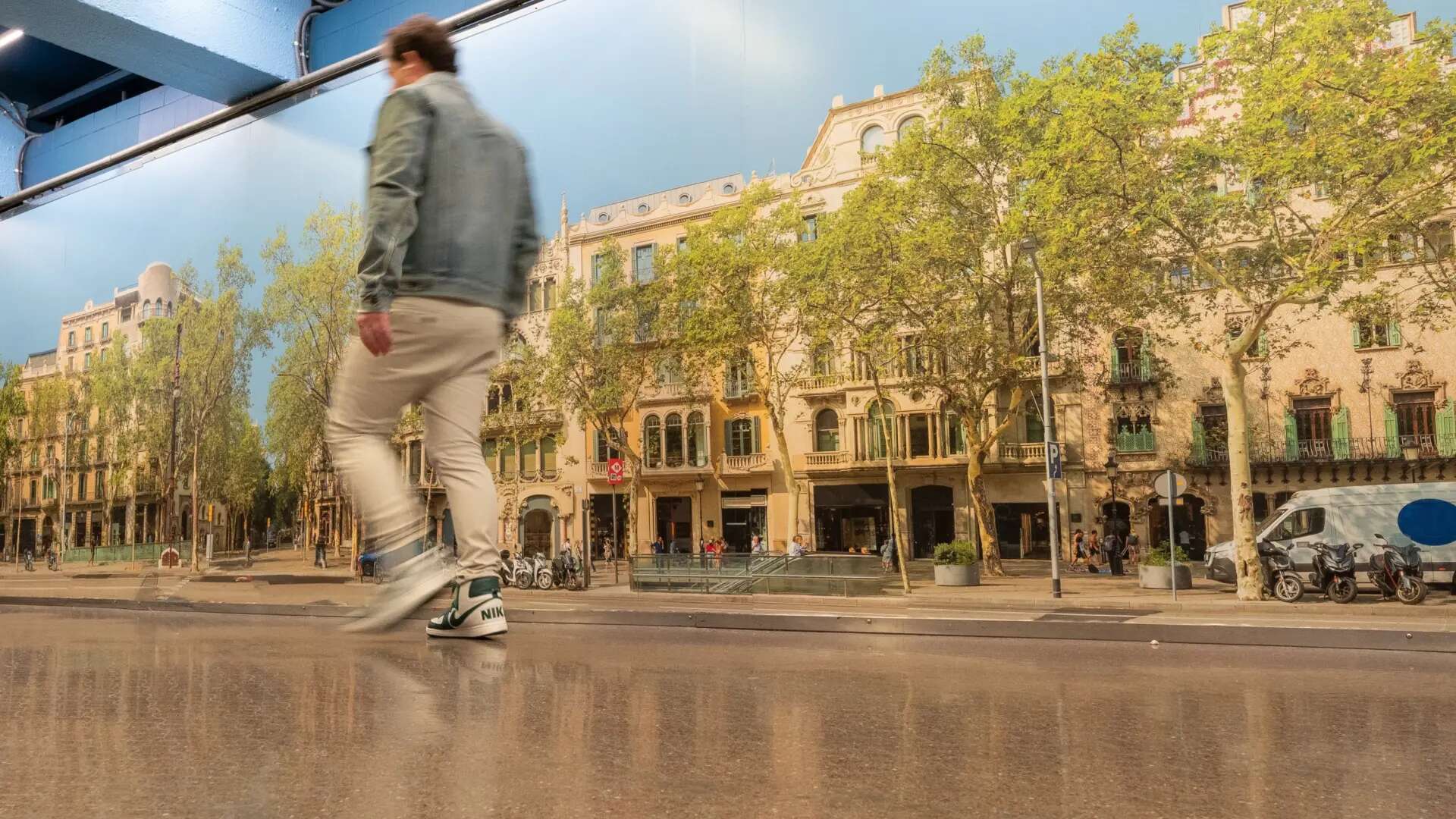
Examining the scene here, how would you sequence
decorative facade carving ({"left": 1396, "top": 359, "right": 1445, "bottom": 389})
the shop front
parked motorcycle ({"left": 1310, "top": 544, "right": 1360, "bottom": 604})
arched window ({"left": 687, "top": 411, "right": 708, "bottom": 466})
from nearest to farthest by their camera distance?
parked motorcycle ({"left": 1310, "top": 544, "right": 1360, "bottom": 604})
decorative facade carving ({"left": 1396, "top": 359, "right": 1445, "bottom": 389})
the shop front
arched window ({"left": 687, "top": 411, "right": 708, "bottom": 466})

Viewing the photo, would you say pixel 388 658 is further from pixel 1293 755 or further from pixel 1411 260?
pixel 1411 260

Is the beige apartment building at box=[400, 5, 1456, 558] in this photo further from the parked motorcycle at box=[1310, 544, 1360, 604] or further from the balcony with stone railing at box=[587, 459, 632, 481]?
the parked motorcycle at box=[1310, 544, 1360, 604]

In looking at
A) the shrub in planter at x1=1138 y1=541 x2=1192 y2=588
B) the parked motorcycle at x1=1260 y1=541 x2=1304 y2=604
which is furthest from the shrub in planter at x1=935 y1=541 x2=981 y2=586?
the parked motorcycle at x1=1260 y1=541 x2=1304 y2=604

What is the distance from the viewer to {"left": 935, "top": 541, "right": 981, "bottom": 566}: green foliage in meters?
23.7

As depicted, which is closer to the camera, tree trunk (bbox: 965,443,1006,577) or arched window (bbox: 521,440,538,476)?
tree trunk (bbox: 965,443,1006,577)

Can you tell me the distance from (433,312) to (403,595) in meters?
0.67

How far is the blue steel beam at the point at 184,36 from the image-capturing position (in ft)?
32.2

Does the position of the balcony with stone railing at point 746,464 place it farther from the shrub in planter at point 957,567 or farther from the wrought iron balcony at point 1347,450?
the wrought iron balcony at point 1347,450

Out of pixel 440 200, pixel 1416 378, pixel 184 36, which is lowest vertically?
pixel 440 200

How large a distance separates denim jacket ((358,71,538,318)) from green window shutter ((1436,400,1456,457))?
33.8 meters

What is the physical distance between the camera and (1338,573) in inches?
686

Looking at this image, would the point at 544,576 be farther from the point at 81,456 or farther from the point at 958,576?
the point at 81,456

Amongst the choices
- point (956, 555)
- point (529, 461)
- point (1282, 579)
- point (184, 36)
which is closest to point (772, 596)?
point (956, 555)

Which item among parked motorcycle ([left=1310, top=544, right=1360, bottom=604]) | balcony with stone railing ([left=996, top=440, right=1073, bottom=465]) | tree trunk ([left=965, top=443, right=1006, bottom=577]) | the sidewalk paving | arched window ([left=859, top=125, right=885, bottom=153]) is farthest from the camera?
balcony with stone railing ([left=996, top=440, right=1073, bottom=465])
